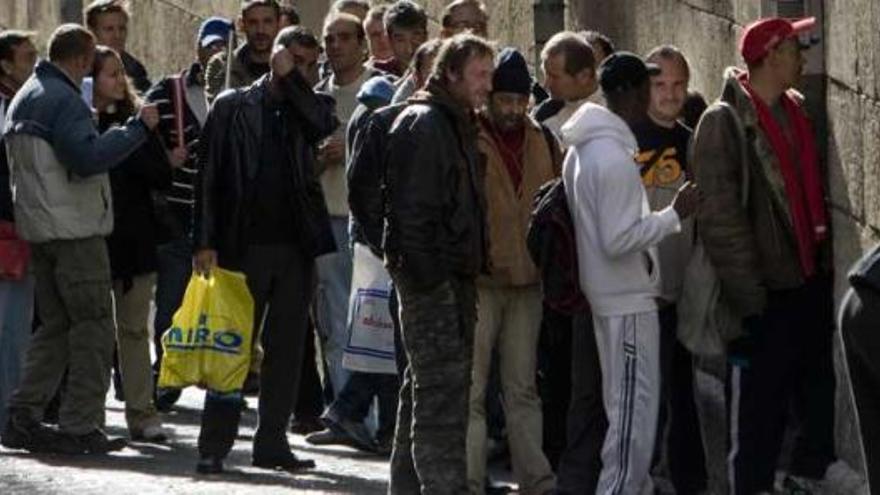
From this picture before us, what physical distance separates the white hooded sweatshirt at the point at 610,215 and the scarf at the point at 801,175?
58 cm

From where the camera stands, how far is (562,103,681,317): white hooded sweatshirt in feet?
35.5

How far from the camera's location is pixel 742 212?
11281mm

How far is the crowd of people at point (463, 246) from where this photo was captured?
36.0 feet

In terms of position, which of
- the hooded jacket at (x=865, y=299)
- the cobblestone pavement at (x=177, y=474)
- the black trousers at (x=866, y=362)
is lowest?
the cobblestone pavement at (x=177, y=474)

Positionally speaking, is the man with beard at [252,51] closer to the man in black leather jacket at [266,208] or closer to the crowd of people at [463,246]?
the crowd of people at [463,246]

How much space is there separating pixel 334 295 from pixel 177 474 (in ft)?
5.39

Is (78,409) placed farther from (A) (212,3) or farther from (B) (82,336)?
(A) (212,3)

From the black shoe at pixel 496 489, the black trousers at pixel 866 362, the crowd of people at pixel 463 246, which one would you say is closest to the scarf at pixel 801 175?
the crowd of people at pixel 463 246

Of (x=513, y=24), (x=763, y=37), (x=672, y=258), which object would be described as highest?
(x=513, y=24)

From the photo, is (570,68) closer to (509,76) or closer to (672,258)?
(509,76)

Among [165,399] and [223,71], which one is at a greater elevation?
[223,71]

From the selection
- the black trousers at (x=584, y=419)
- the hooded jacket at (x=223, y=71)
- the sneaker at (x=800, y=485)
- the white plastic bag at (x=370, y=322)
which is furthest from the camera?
the hooded jacket at (x=223, y=71)

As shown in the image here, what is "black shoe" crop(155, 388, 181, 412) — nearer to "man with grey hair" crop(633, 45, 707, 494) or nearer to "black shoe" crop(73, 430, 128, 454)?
"black shoe" crop(73, 430, 128, 454)

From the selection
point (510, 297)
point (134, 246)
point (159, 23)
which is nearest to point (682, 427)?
point (510, 297)
